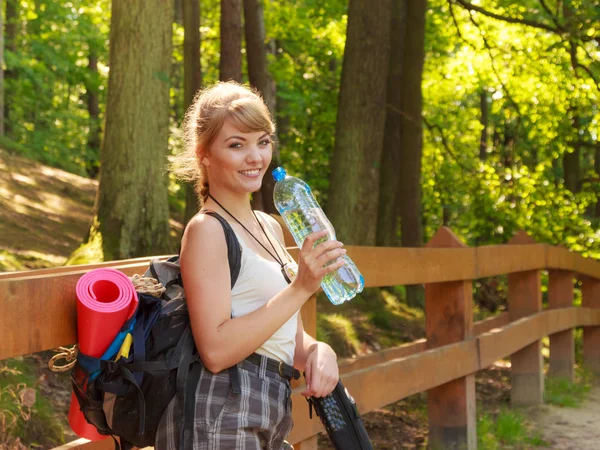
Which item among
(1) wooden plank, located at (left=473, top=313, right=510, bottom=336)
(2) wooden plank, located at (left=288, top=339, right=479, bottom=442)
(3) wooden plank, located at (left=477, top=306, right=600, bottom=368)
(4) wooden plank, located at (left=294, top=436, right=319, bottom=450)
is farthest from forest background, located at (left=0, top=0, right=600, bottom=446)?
(4) wooden plank, located at (left=294, top=436, right=319, bottom=450)

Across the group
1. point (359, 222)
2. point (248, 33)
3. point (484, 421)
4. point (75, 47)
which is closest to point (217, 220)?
point (484, 421)

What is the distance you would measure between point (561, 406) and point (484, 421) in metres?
1.55

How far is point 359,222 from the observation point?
1066 centimetres

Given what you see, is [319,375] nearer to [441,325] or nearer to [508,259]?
[441,325]

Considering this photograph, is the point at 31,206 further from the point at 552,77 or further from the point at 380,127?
the point at 552,77

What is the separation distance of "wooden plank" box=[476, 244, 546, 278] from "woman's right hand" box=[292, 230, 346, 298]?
12.1 ft

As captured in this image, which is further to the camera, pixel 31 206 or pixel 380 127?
pixel 31 206

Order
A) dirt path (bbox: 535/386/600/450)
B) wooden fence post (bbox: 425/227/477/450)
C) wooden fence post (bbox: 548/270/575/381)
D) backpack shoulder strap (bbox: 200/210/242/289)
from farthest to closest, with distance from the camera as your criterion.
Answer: wooden fence post (bbox: 548/270/575/381), dirt path (bbox: 535/386/600/450), wooden fence post (bbox: 425/227/477/450), backpack shoulder strap (bbox: 200/210/242/289)

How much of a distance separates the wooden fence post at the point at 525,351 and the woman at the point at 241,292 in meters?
5.09

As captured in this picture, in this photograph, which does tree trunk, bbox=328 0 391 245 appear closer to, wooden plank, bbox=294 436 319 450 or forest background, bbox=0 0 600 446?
forest background, bbox=0 0 600 446

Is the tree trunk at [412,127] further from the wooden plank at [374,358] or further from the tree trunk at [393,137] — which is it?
the wooden plank at [374,358]

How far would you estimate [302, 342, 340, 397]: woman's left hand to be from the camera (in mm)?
2771

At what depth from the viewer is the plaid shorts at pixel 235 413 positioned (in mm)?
2436

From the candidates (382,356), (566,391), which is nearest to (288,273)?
(382,356)
